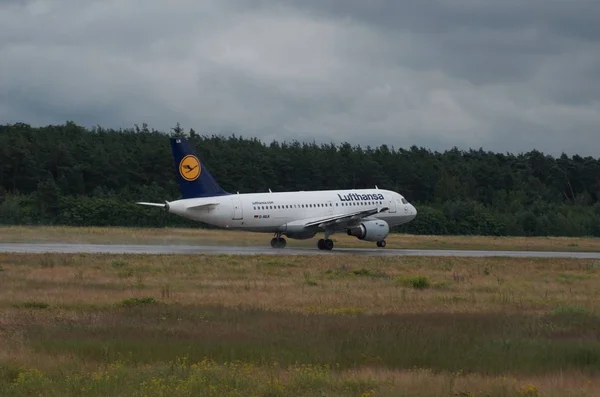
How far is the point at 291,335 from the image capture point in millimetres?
17391

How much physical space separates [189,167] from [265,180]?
55791 mm

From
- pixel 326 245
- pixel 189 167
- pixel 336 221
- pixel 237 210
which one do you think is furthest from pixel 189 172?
pixel 326 245

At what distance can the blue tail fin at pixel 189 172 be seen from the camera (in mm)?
50156

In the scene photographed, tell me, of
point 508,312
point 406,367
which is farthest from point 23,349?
point 508,312

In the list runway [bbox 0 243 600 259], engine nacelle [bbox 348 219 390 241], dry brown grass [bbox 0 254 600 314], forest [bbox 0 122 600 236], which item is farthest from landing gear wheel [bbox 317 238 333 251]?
forest [bbox 0 122 600 236]

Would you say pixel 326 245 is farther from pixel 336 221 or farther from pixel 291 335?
pixel 291 335

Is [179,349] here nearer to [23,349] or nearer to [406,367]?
[23,349]

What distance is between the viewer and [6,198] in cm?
8412

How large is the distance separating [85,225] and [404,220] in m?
33.9

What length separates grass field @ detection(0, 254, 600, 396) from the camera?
12.8 m

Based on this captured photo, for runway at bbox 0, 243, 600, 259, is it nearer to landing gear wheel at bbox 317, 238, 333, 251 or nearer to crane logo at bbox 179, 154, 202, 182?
landing gear wheel at bbox 317, 238, 333, 251

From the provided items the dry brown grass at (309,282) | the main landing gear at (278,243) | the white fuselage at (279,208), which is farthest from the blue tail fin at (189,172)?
the dry brown grass at (309,282)

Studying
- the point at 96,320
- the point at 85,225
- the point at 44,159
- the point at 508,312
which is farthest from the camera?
the point at 44,159

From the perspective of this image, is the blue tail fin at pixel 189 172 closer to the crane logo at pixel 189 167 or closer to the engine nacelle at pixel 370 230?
the crane logo at pixel 189 167
